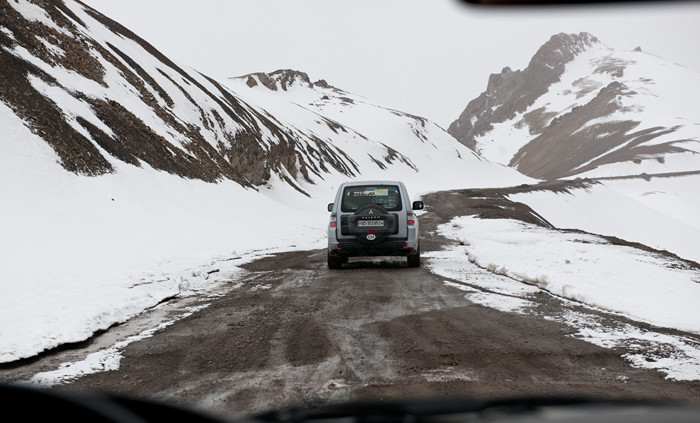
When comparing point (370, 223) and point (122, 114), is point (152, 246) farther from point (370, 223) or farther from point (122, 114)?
point (122, 114)

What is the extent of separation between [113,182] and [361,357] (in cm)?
1646

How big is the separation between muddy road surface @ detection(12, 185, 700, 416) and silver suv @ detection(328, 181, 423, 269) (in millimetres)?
2983

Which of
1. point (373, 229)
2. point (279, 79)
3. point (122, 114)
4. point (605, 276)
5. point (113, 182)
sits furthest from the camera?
point (279, 79)

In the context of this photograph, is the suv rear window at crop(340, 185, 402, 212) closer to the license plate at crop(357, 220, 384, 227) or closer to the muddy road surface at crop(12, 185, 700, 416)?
the license plate at crop(357, 220, 384, 227)

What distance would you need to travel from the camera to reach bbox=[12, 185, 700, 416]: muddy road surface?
13.2 ft

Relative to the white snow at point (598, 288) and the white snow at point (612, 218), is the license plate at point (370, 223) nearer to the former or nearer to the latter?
the white snow at point (598, 288)

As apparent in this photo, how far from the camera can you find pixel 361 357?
4988 millimetres

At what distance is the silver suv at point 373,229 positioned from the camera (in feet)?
36.7

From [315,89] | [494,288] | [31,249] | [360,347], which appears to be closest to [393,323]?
[360,347]

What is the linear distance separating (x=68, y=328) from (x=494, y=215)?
22.6 m

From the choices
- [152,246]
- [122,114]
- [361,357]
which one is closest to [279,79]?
[122,114]

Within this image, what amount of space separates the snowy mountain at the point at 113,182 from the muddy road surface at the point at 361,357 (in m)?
1.60

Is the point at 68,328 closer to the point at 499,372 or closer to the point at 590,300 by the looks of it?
the point at 499,372

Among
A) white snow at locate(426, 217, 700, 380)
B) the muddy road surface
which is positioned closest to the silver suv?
white snow at locate(426, 217, 700, 380)
